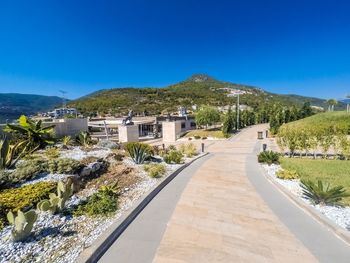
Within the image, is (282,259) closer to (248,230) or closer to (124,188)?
(248,230)

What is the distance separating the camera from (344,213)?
5203 mm

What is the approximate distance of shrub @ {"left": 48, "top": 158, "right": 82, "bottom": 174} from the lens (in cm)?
698

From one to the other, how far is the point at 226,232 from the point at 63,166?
5.45m

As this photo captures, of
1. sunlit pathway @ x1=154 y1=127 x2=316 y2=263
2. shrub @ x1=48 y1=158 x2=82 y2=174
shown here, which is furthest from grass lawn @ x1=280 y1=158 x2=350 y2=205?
shrub @ x1=48 y1=158 x2=82 y2=174

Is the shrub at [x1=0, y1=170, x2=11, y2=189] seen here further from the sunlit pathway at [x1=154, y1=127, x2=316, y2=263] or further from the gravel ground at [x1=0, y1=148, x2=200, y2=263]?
the sunlit pathway at [x1=154, y1=127, x2=316, y2=263]

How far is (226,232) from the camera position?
14.6 feet

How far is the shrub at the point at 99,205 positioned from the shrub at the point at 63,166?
186cm

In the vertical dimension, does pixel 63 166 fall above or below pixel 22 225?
above

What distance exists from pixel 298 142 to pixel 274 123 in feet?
63.8

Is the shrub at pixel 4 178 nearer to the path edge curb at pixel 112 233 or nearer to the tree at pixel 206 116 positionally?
the path edge curb at pixel 112 233

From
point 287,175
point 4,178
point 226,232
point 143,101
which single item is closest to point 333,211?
point 226,232

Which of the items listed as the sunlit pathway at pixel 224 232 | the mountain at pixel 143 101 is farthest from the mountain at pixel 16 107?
the sunlit pathway at pixel 224 232

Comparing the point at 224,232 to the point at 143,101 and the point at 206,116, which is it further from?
the point at 143,101

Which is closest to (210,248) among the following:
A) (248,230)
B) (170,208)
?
(248,230)
